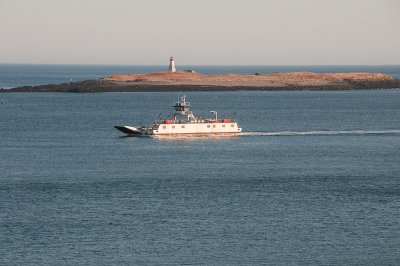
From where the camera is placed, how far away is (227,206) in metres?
58.2

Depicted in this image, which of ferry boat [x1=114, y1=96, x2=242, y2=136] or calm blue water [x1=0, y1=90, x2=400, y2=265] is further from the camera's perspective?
ferry boat [x1=114, y1=96, x2=242, y2=136]

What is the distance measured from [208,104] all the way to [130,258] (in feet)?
387

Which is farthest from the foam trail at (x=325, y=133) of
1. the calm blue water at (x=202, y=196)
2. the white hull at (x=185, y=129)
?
the white hull at (x=185, y=129)

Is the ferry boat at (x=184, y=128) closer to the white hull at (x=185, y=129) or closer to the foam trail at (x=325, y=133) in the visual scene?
the white hull at (x=185, y=129)

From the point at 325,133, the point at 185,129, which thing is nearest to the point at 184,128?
the point at 185,129

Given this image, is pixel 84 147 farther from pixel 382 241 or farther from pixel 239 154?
pixel 382 241

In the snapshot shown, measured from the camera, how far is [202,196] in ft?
202

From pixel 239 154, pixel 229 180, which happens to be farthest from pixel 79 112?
pixel 229 180

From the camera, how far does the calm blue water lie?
1844 inches

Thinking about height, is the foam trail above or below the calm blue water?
below

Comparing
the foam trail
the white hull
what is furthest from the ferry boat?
the foam trail

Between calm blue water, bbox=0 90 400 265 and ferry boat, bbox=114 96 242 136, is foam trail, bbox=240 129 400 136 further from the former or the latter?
ferry boat, bbox=114 96 242 136

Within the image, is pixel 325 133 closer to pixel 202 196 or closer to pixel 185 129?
pixel 185 129

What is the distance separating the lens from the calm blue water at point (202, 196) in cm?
4684
